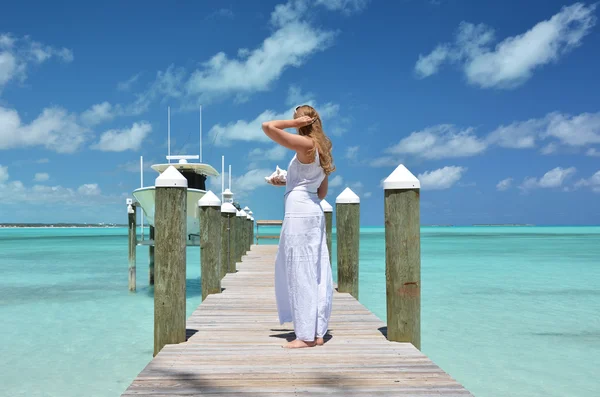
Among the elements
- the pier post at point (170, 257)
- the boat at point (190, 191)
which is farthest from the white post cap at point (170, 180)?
the boat at point (190, 191)

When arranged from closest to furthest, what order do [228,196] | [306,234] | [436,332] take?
[306,234], [436,332], [228,196]

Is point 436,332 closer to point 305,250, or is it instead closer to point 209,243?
point 209,243

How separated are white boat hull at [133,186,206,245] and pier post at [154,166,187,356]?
1113 cm

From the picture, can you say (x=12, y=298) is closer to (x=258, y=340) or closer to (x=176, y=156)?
(x=176, y=156)

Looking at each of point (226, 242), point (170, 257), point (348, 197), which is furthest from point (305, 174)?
point (226, 242)

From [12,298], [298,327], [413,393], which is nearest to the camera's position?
Answer: [413,393]

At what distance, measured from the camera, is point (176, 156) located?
57.3ft

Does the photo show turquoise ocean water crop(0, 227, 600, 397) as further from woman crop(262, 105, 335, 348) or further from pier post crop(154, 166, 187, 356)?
woman crop(262, 105, 335, 348)

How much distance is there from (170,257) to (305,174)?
1.23 m

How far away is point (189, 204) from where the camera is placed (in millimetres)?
15117

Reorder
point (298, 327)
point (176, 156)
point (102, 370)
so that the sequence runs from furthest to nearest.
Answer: point (176, 156), point (102, 370), point (298, 327)

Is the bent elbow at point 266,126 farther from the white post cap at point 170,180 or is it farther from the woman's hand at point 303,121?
the white post cap at point 170,180

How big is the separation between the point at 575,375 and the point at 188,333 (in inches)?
198

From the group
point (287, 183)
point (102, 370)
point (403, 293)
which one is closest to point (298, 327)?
point (403, 293)
